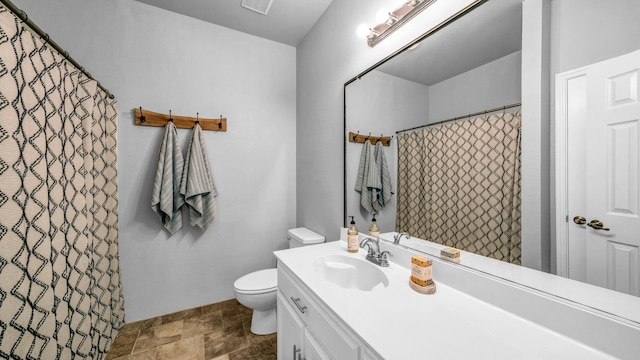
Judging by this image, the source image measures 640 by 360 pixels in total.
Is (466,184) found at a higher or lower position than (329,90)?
lower

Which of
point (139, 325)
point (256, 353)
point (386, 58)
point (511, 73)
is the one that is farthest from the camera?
point (139, 325)

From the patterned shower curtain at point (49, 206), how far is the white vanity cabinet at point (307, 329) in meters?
0.99

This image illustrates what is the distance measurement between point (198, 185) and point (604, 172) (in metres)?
2.11

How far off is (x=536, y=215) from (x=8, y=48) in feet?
6.31

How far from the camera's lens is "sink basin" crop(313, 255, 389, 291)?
1164 millimetres

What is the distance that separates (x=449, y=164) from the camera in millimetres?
972

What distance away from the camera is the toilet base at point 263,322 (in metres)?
1.69

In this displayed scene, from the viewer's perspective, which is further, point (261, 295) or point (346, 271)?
point (261, 295)

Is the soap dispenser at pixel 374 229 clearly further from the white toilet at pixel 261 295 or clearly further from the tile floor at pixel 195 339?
the tile floor at pixel 195 339

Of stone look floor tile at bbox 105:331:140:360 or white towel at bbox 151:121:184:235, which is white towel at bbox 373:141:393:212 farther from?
stone look floor tile at bbox 105:331:140:360

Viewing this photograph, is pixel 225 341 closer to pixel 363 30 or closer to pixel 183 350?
pixel 183 350

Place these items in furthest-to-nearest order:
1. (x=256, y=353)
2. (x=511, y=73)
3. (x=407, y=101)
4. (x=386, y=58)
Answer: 1. (x=256, y=353)
2. (x=386, y=58)
3. (x=407, y=101)
4. (x=511, y=73)

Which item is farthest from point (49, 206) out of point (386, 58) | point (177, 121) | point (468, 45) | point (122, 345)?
point (468, 45)

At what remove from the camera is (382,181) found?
1.33m
